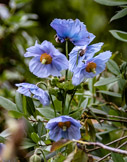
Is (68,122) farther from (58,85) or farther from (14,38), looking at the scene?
(14,38)

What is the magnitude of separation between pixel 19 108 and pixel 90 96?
30 cm

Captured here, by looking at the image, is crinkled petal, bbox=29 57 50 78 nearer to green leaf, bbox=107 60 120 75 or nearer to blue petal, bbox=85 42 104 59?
blue petal, bbox=85 42 104 59

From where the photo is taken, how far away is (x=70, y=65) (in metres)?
0.59

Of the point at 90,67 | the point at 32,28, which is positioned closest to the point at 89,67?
the point at 90,67

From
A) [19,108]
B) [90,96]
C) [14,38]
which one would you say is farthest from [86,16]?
[19,108]

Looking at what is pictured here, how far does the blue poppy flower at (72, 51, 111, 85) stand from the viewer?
59 centimetres

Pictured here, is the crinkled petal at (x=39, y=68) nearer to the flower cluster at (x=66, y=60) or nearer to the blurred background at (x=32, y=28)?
the flower cluster at (x=66, y=60)

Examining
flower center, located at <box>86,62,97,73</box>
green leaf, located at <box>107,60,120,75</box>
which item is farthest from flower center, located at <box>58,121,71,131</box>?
green leaf, located at <box>107,60,120,75</box>

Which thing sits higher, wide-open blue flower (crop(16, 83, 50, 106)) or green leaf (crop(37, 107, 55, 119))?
wide-open blue flower (crop(16, 83, 50, 106))

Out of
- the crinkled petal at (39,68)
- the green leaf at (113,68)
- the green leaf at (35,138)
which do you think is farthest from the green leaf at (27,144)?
the green leaf at (113,68)

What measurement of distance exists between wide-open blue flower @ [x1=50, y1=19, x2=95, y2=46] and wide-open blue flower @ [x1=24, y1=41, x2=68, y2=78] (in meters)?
0.03

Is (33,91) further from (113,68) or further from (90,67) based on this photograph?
(113,68)

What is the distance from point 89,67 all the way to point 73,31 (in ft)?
0.24

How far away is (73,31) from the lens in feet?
1.92
